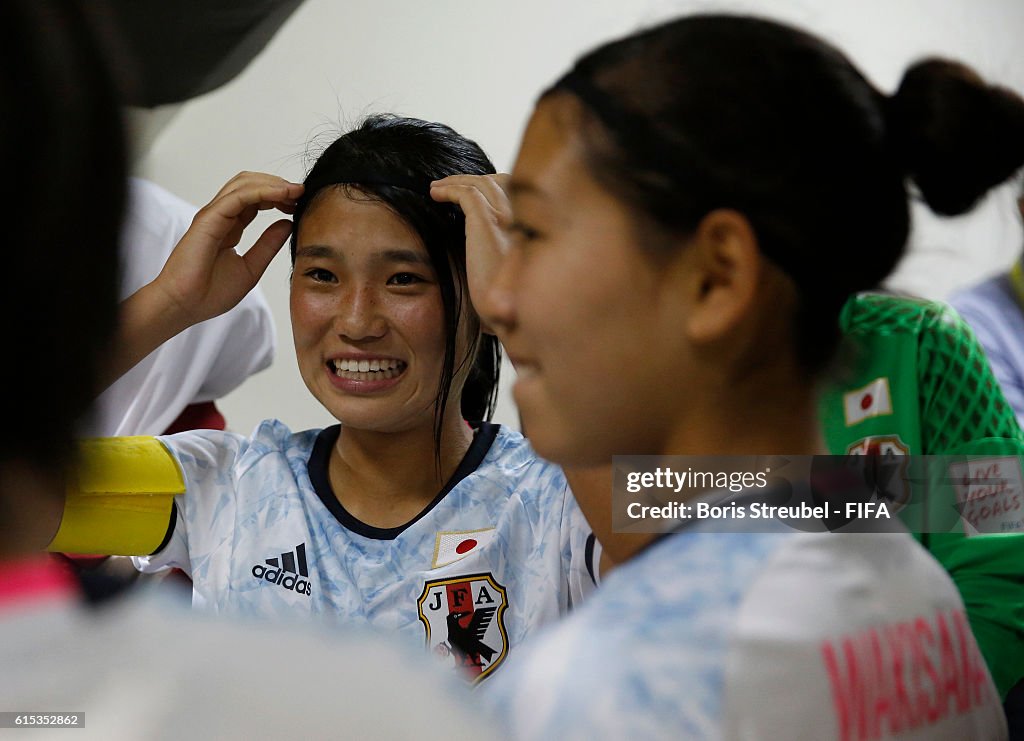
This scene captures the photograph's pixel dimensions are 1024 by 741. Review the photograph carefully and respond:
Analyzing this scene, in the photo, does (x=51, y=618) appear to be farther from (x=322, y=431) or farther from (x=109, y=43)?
(x=322, y=431)

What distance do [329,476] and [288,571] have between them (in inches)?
5.2

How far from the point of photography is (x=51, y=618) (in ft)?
1.08

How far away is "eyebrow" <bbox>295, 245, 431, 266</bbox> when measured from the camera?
3.57 feet

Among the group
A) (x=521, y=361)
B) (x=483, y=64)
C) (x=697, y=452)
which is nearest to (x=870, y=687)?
(x=697, y=452)

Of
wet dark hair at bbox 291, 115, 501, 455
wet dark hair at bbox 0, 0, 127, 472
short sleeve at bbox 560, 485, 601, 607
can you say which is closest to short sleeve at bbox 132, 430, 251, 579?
wet dark hair at bbox 291, 115, 501, 455

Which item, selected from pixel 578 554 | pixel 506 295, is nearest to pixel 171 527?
pixel 578 554

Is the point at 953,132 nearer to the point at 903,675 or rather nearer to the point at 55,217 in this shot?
the point at 903,675

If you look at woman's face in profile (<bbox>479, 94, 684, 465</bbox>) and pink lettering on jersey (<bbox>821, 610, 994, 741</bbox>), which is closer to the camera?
pink lettering on jersey (<bbox>821, 610, 994, 741</bbox>)

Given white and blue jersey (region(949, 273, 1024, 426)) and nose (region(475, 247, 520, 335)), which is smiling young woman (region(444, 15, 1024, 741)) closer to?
nose (region(475, 247, 520, 335))

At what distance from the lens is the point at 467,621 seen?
3.31 ft

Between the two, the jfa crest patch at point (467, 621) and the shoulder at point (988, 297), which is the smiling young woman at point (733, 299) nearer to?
the jfa crest patch at point (467, 621)

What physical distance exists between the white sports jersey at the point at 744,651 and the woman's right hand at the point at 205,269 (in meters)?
0.76

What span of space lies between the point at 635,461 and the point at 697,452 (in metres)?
0.05

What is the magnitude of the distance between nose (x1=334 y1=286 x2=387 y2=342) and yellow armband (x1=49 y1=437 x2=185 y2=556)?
0.23m
